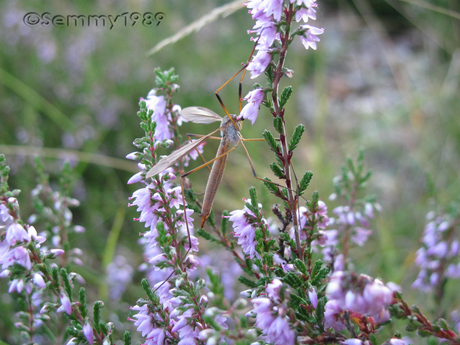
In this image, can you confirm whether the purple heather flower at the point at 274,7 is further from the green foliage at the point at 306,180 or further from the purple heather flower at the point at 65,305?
the purple heather flower at the point at 65,305

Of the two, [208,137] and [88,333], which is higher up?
[208,137]

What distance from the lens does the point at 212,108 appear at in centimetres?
731

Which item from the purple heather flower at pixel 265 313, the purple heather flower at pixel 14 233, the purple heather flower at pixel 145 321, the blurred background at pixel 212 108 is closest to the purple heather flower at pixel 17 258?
the purple heather flower at pixel 14 233

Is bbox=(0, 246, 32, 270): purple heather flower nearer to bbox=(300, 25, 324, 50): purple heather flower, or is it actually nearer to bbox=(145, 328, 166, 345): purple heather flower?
bbox=(145, 328, 166, 345): purple heather flower

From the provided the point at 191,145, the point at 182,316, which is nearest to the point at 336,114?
the point at 191,145

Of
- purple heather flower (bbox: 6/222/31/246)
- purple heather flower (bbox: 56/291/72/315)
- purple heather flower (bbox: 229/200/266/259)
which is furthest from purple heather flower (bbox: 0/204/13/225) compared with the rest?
purple heather flower (bbox: 229/200/266/259)

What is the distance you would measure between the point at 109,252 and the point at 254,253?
7.70ft

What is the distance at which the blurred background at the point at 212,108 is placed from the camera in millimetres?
5008

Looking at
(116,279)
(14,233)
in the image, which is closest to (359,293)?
(14,233)

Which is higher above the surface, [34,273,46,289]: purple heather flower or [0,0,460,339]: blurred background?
[0,0,460,339]: blurred background

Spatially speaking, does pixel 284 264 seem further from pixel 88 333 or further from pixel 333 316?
pixel 88 333

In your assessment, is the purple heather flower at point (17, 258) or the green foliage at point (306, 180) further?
the green foliage at point (306, 180)

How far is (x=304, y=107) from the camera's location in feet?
27.9

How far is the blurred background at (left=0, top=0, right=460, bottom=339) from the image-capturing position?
16.4 ft
